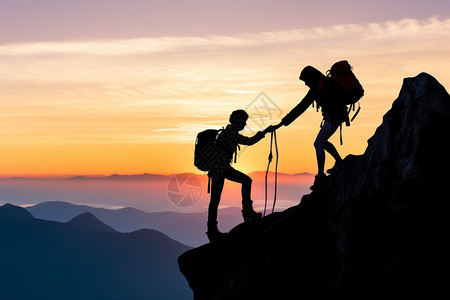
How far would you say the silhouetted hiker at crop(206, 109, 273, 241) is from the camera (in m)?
14.2

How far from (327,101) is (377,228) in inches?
145

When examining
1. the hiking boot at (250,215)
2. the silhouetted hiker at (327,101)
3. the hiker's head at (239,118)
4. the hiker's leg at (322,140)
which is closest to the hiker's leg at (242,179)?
the hiking boot at (250,215)

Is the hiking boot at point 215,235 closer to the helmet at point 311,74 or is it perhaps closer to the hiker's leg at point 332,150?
the hiker's leg at point 332,150

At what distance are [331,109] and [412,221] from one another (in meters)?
3.82

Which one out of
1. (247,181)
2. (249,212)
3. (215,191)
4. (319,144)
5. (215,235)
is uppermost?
(319,144)

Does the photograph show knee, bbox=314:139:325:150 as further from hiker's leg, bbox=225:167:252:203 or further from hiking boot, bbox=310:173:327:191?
hiker's leg, bbox=225:167:252:203

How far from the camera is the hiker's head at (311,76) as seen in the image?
12930mm

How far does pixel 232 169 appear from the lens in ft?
48.0

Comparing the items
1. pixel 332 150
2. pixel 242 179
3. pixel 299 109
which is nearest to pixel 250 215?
pixel 242 179

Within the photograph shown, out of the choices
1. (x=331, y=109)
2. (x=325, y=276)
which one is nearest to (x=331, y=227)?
(x=325, y=276)

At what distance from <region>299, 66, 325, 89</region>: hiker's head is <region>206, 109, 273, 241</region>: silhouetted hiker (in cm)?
192

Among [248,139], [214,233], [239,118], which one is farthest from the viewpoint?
[214,233]

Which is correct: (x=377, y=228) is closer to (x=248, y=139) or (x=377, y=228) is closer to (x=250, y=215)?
(x=248, y=139)

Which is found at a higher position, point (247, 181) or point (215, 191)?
point (247, 181)
